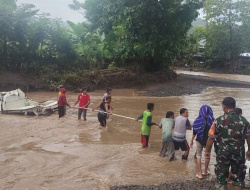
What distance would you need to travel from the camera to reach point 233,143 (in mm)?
4160

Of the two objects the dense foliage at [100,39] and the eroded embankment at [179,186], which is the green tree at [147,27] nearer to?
the dense foliage at [100,39]

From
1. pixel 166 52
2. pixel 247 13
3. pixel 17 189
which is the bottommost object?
pixel 17 189

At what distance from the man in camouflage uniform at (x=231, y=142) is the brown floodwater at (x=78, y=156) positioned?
4.56 feet

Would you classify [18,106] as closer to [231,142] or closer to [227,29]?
[231,142]

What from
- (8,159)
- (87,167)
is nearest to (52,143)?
(8,159)

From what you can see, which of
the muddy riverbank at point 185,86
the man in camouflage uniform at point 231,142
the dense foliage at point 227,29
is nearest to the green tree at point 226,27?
the dense foliage at point 227,29

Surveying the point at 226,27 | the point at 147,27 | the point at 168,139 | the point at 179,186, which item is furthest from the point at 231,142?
the point at 226,27

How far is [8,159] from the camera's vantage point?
6.71 meters

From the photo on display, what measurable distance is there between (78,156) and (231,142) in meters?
3.91

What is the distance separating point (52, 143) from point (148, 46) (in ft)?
45.8

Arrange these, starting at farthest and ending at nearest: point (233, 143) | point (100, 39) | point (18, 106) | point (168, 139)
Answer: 1. point (100, 39)
2. point (18, 106)
3. point (168, 139)
4. point (233, 143)

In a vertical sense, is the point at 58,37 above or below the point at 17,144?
above

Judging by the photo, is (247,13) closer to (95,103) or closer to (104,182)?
(95,103)

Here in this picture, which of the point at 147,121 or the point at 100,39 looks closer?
the point at 147,121
